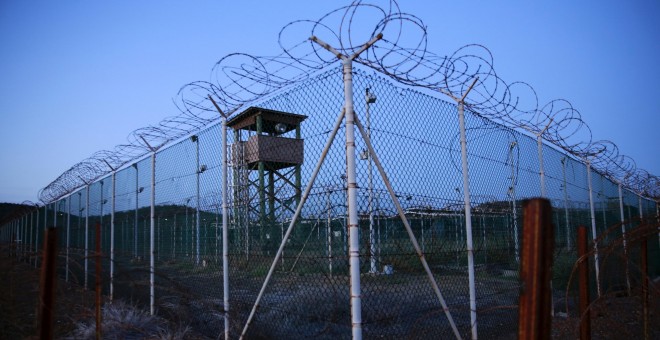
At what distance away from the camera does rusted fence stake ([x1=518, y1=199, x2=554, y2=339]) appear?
179cm

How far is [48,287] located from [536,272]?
2710 millimetres

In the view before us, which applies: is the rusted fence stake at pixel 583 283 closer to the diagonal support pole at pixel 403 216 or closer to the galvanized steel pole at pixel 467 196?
the diagonal support pole at pixel 403 216

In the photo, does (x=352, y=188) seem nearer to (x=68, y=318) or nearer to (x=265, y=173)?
(x=265, y=173)

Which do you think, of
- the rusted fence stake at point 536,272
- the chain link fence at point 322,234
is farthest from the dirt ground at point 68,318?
the rusted fence stake at point 536,272

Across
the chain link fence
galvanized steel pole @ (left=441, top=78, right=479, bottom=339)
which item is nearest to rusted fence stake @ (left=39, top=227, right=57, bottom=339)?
the chain link fence

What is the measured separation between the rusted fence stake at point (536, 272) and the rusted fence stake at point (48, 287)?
261cm

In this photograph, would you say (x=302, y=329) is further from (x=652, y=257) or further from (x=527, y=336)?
(x=652, y=257)

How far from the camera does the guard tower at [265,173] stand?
18.6 feet

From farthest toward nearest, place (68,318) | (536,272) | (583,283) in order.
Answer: (68,318), (583,283), (536,272)

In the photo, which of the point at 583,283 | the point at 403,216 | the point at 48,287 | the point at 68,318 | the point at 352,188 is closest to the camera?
the point at 48,287

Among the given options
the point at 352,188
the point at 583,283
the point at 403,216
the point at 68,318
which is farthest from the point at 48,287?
the point at 68,318

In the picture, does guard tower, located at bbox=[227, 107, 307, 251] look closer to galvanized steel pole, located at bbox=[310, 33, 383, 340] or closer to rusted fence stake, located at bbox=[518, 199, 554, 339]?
galvanized steel pole, located at bbox=[310, 33, 383, 340]

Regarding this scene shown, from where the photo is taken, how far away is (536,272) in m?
1.81

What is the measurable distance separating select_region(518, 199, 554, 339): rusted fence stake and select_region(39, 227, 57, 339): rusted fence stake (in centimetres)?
261
